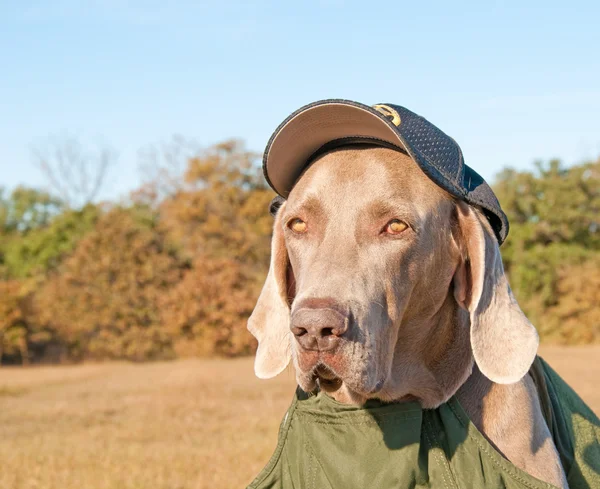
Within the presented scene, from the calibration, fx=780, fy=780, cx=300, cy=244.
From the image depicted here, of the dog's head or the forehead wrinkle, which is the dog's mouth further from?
the forehead wrinkle

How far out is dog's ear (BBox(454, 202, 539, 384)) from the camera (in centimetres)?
265

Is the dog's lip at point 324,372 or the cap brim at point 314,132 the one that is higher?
the cap brim at point 314,132

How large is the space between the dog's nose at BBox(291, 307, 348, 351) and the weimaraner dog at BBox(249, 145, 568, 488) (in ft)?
0.38

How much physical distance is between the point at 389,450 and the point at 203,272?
2122cm

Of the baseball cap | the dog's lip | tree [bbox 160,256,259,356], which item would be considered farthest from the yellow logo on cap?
tree [bbox 160,256,259,356]

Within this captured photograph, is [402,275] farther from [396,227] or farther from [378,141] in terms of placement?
[378,141]

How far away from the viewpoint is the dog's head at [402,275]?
2.50 m

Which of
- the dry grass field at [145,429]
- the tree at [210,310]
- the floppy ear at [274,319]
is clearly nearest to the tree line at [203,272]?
the tree at [210,310]

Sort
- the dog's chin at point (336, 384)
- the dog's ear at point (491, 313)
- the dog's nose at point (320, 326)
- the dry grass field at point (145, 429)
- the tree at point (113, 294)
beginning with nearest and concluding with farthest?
the dog's nose at point (320, 326) → the dog's chin at point (336, 384) → the dog's ear at point (491, 313) → the dry grass field at point (145, 429) → the tree at point (113, 294)

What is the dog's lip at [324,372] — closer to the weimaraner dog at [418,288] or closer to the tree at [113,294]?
the weimaraner dog at [418,288]

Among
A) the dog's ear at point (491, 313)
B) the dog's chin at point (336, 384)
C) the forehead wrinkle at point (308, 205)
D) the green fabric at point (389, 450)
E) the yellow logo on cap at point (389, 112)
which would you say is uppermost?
the yellow logo on cap at point (389, 112)

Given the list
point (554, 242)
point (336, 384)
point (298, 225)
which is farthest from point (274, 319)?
point (554, 242)

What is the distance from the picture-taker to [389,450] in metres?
2.57

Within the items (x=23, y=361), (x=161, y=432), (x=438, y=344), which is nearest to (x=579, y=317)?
(x=23, y=361)
